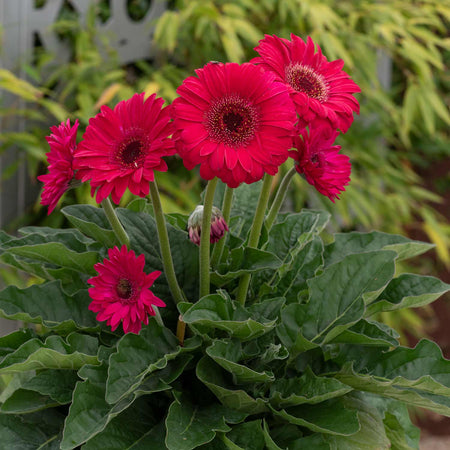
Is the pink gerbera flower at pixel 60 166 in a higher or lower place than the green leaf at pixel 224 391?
higher

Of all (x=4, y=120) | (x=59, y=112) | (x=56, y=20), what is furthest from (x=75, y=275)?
(x=56, y=20)

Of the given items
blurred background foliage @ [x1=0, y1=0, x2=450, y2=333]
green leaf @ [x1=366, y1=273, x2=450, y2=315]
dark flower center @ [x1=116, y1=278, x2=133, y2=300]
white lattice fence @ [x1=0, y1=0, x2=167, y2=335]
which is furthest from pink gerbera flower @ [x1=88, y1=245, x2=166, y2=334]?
white lattice fence @ [x1=0, y1=0, x2=167, y2=335]

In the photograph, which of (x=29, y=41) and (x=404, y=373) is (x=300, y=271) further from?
(x=29, y=41)

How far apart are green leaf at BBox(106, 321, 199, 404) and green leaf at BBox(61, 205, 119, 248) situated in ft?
0.32

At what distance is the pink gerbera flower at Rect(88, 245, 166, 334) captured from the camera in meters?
0.48

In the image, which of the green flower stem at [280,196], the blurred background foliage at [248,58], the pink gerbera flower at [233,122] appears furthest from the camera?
the blurred background foliage at [248,58]

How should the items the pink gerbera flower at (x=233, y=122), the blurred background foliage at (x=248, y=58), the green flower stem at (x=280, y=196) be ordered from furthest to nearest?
the blurred background foliage at (x=248, y=58), the green flower stem at (x=280, y=196), the pink gerbera flower at (x=233, y=122)

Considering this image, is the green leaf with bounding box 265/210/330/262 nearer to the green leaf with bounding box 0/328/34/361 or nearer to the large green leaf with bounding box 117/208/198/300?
the large green leaf with bounding box 117/208/198/300

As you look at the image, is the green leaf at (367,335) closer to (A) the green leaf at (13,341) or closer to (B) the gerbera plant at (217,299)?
(B) the gerbera plant at (217,299)

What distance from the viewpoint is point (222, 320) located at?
51 cm

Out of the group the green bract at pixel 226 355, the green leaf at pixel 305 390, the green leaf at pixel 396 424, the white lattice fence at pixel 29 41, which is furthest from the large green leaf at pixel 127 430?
the white lattice fence at pixel 29 41

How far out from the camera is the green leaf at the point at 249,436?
520 mm

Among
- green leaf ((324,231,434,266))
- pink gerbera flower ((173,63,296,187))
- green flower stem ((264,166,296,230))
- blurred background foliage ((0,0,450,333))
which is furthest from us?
blurred background foliage ((0,0,450,333))

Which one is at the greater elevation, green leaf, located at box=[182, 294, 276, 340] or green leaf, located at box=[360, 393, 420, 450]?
green leaf, located at box=[182, 294, 276, 340]
